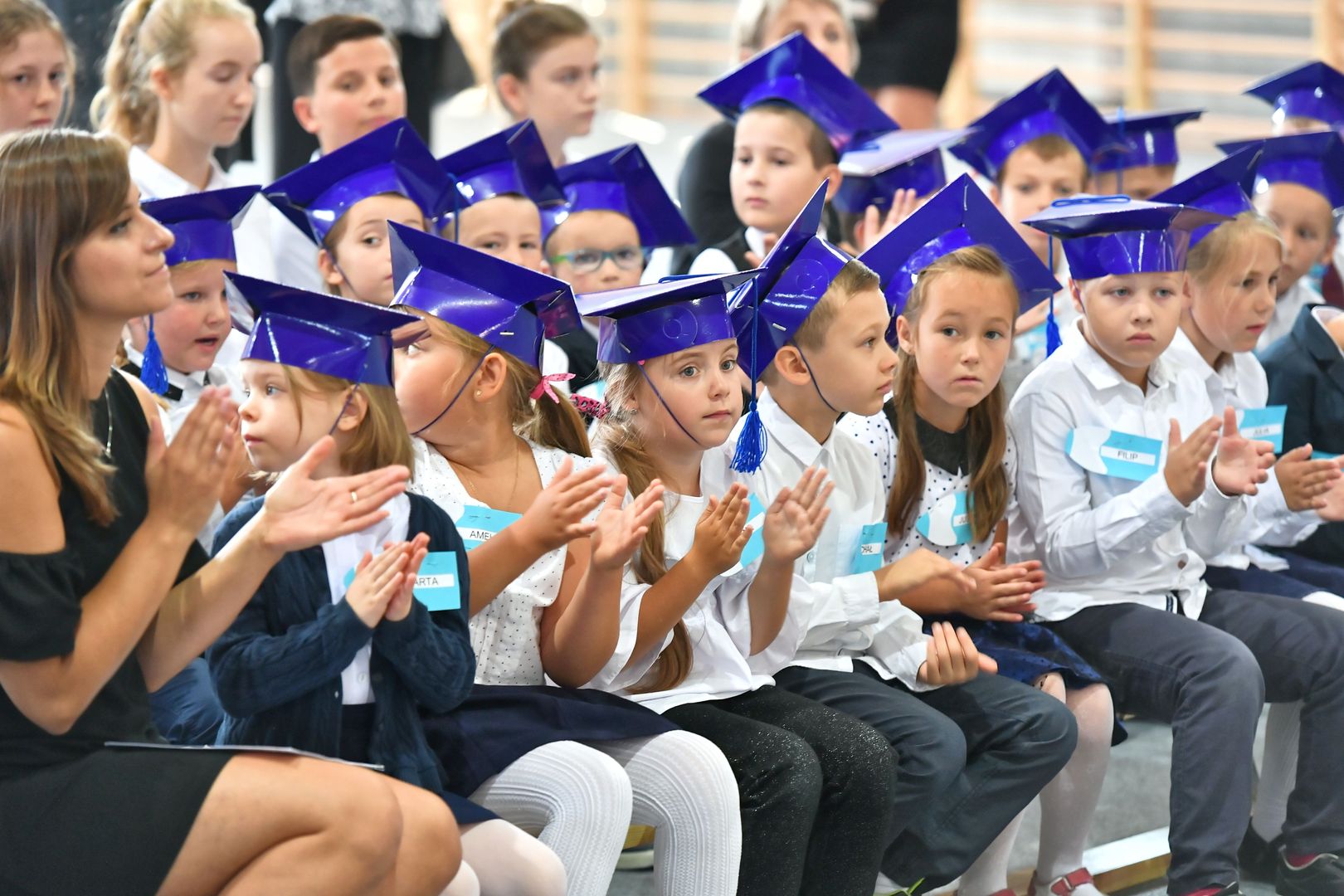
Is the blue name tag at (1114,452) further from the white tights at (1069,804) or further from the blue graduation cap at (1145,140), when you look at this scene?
the blue graduation cap at (1145,140)

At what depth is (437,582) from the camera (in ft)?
6.82

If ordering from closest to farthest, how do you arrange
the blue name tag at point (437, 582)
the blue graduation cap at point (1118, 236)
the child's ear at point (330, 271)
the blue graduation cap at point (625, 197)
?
the blue name tag at point (437, 582) < the blue graduation cap at point (1118, 236) < the child's ear at point (330, 271) < the blue graduation cap at point (625, 197)

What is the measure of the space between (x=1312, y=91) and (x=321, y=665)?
Answer: 364 cm

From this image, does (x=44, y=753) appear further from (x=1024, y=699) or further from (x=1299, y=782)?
(x=1299, y=782)

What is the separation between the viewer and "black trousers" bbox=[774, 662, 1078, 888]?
2514 millimetres

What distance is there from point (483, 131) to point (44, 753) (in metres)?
6.62

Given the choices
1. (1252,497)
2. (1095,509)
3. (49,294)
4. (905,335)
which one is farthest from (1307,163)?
(49,294)

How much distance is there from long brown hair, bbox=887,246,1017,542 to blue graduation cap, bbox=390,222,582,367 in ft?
2.53

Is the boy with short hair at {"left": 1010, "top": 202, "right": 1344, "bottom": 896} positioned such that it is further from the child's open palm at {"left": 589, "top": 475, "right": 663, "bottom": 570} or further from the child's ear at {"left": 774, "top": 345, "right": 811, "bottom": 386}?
Answer: the child's open palm at {"left": 589, "top": 475, "right": 663, "bottom": 570}

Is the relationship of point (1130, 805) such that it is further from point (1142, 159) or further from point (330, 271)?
point (330, 271)

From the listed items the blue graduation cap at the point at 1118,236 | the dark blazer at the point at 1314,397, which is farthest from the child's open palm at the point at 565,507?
the dark blazer at the point at 1314,397

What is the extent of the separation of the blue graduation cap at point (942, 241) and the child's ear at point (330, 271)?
1.02 m

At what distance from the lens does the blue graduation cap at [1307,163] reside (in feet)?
12.9

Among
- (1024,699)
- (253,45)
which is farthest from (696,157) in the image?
(1024,699)
